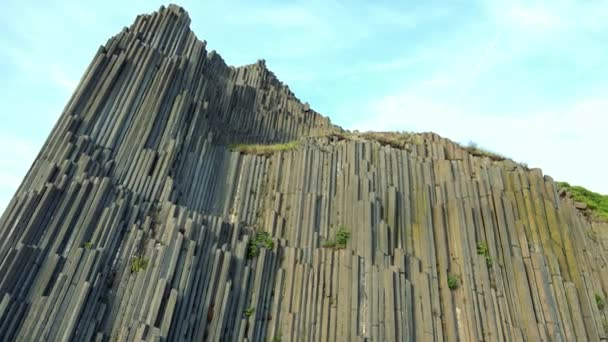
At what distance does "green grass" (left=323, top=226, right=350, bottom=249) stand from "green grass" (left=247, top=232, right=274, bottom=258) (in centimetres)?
148

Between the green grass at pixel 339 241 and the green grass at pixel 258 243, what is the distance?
1.48 metres

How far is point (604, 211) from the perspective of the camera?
570 inches

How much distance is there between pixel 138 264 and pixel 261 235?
3.29 meters

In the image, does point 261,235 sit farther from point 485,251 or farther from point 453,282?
point 485,251

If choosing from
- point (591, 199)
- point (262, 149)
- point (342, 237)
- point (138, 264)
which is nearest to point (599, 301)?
point (591, 199)

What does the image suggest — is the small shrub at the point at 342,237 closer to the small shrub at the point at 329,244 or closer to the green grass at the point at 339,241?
the green grass at the point at 339,241

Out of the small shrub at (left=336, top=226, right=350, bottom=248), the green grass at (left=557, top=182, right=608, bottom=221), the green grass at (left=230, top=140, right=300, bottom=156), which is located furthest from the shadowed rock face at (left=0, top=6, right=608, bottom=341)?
the green grass at (left=557, top=182, right=608, bottom=221)

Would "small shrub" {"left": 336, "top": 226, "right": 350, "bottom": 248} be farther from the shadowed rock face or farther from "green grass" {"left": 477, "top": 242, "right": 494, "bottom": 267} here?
"green grass" {"left": 477, "top": 242, "right": 494, "bottom": 267}

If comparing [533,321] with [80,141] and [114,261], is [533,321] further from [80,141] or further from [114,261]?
[80,141]

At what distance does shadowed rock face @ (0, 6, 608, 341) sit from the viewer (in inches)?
384

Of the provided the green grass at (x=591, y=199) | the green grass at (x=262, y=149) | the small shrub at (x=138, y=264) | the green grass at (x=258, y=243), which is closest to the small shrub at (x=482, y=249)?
the green grass at (x=591, y=199)

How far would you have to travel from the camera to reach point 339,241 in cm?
1245

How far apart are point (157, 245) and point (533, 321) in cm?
857

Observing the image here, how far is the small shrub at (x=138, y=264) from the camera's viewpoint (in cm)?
1028
